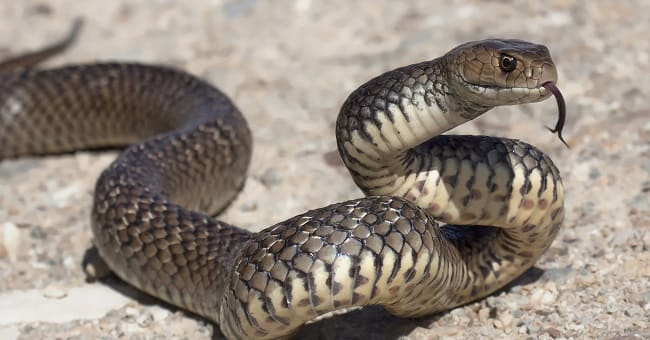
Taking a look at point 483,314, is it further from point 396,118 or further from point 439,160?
point 396,118

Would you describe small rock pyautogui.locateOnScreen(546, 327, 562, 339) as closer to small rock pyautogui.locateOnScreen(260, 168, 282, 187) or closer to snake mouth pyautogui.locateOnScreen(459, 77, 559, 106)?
snake mouth pyautogui.locateOnScreen(459, 77, 559, 106)

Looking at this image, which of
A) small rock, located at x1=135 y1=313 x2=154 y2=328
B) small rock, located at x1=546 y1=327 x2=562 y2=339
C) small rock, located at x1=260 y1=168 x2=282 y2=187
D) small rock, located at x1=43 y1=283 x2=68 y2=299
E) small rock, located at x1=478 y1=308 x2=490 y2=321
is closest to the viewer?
small rock, located at x1=546 y1=327 x2=562 y2=339

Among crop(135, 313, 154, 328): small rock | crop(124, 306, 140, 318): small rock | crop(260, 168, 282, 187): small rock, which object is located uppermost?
crop(260, 168, 282, 187): small rock

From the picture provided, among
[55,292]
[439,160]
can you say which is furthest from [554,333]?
[55,292]

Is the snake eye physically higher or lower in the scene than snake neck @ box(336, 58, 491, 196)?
higher

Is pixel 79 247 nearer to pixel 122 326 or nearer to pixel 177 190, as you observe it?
pixel 177 190

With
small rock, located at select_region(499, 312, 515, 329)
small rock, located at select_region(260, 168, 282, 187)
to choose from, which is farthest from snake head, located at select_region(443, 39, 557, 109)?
small rock, located at select_region(260, 168, 282, 187)

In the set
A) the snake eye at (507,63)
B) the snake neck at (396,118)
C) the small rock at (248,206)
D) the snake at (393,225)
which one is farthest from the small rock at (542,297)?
the small rock at (248,206)
